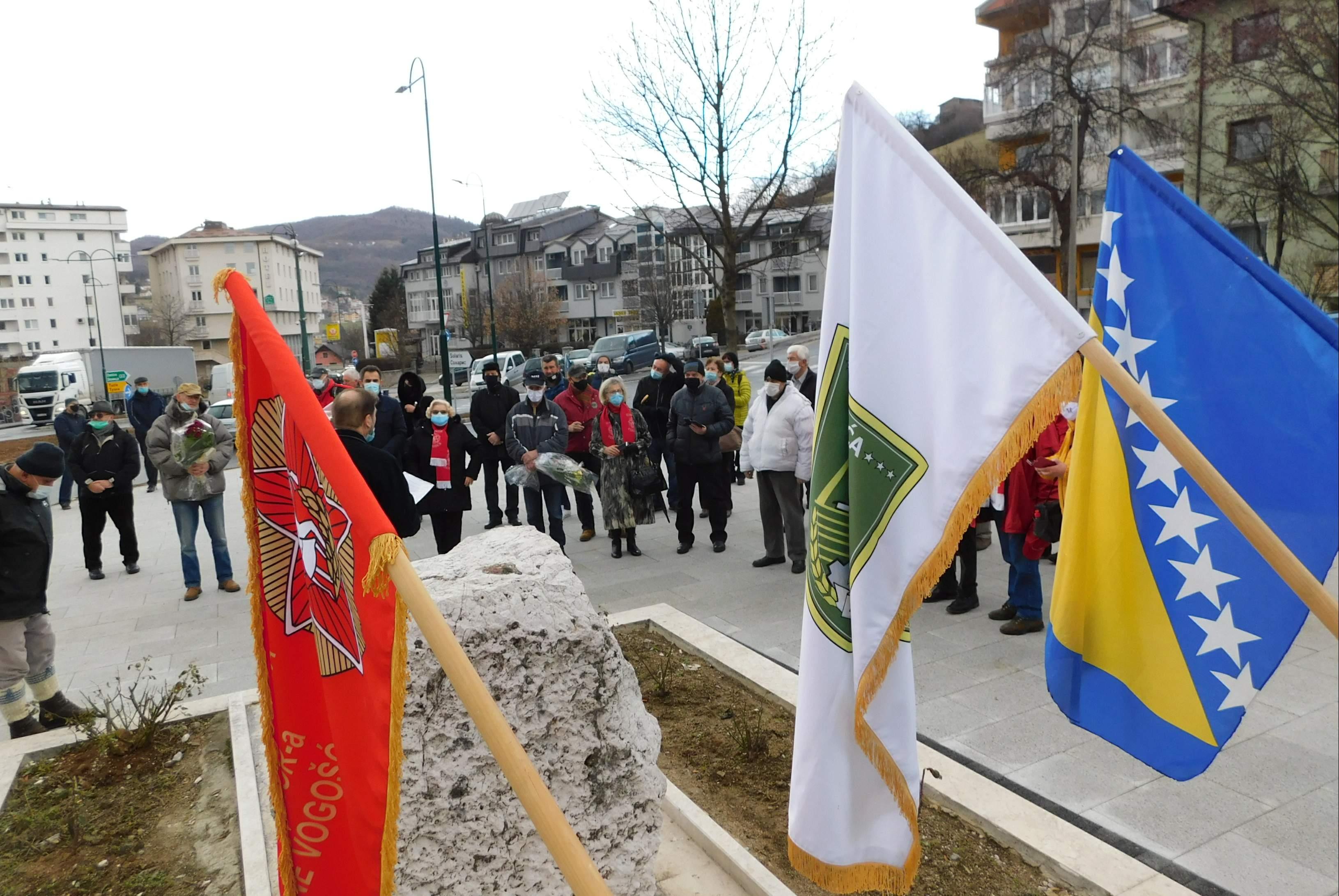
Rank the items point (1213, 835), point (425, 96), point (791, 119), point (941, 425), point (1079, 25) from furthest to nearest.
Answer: point (1079, 25)
point (425, 96)
point (791, 119)
point (1213, 835)
point (941, 425)

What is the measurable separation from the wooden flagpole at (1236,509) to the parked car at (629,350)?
4078 cm

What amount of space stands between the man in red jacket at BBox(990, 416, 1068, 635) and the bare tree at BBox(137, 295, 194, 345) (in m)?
82.4

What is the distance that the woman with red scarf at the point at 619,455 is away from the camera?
30.9ft

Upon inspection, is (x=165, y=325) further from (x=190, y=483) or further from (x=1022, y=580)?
(x=1022, y=580)

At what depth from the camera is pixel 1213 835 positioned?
395 cm

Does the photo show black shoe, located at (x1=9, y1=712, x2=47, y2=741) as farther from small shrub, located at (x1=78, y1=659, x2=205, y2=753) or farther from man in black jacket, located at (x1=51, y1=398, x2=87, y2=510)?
man in black jacket, located at (x1=51, y1=398, x2=87, y2=510)

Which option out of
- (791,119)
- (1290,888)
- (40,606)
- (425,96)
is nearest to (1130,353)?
(1290,888)

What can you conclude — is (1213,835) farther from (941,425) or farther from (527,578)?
(527,578)

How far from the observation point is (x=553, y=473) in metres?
9.06

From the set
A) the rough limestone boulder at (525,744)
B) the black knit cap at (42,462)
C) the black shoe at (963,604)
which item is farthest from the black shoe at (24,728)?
the black shoe at (963,604)

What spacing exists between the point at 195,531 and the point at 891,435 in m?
7.97

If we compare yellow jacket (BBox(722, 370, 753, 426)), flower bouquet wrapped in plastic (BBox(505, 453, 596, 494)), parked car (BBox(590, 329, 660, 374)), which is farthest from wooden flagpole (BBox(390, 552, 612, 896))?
parked car (BBox(590, 329, 660, 374))

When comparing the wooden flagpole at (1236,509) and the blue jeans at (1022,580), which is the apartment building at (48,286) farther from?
the wooden flagpole at (1236,509)

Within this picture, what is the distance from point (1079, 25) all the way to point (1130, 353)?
122 feet
